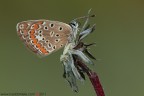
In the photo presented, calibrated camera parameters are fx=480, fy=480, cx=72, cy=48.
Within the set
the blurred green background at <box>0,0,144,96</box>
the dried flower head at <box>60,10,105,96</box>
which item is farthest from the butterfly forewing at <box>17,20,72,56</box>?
A: the blurred green background at <box>0,0,144,96</box>

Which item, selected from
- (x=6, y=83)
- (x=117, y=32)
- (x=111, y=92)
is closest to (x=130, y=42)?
(x=117, y=32)

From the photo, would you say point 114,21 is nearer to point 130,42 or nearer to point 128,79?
point 130,42

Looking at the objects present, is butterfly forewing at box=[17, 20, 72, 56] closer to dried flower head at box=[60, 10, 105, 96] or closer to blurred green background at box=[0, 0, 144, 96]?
dried flower head at box=[60, 10, 105, 96]

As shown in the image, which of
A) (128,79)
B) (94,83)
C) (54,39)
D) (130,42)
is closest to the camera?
(94,83)

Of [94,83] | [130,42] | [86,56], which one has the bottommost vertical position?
[94,83]

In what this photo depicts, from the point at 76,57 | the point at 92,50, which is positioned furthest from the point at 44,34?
the point at 92,50

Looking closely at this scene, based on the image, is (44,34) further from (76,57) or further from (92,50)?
(92,50)
